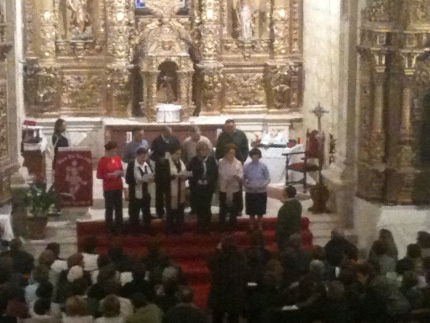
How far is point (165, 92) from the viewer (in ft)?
70.1

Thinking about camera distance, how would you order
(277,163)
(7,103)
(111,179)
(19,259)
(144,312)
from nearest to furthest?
1. (144,312)
2. (19,259)
3. (111,179)
4. (7,103)
5. (277,163)

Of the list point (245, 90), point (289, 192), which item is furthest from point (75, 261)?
point (245, 90)

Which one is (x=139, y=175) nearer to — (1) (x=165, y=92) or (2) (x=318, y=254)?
(2) (x=318, y=254)

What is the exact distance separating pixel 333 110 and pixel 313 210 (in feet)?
8.33

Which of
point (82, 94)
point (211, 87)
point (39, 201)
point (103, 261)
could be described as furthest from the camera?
point (82, 94)

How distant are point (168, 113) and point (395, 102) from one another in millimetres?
6065

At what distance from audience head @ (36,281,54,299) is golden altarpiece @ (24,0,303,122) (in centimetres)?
931

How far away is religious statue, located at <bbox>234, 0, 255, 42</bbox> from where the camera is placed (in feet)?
69.5

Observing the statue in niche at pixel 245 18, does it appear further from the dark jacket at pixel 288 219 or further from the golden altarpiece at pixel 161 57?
the dark jacket at pixel 288 219

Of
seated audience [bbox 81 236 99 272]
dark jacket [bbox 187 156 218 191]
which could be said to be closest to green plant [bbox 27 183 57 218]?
dark jacket [bbox 187 156 218 191]

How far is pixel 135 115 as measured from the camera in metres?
21.7

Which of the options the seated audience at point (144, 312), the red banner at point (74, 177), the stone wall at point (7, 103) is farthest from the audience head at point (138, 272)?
the red banner at point (74, 177)

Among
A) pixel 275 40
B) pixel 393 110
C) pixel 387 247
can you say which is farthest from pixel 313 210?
pixel 275 40

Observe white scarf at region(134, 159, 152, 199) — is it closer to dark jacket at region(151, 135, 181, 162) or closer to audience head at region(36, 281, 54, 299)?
dark jacket at region(151, 135, 181, 162)
